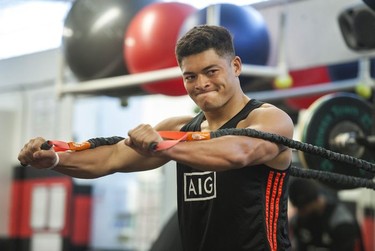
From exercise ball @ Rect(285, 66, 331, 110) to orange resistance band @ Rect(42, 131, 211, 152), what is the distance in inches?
106

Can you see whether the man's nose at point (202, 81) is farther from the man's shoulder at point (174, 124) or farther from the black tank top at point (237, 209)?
the man's shoulder at point (174, 124)

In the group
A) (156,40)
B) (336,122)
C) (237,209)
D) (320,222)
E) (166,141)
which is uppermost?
(156,40)

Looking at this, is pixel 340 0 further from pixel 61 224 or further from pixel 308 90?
pixel 61 224

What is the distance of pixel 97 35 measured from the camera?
14.8 ft

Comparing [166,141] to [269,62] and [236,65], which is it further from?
[269,62]

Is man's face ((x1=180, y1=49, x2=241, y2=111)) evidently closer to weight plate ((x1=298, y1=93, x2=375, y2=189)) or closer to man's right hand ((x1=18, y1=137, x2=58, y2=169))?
man's right hand ((x1=18, y1=137, x2=58, y2=169))

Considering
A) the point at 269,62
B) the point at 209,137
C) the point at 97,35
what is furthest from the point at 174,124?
the point at 97,35

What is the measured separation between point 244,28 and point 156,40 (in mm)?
534

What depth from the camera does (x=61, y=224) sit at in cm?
773

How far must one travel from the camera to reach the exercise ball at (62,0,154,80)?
4496 millimetres

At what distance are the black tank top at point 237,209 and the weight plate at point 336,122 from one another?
4.67 feet

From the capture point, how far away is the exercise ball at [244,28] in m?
3.85

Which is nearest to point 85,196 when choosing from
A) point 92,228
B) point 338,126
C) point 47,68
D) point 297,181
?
point 92,228

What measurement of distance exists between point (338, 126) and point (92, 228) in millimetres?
4778
